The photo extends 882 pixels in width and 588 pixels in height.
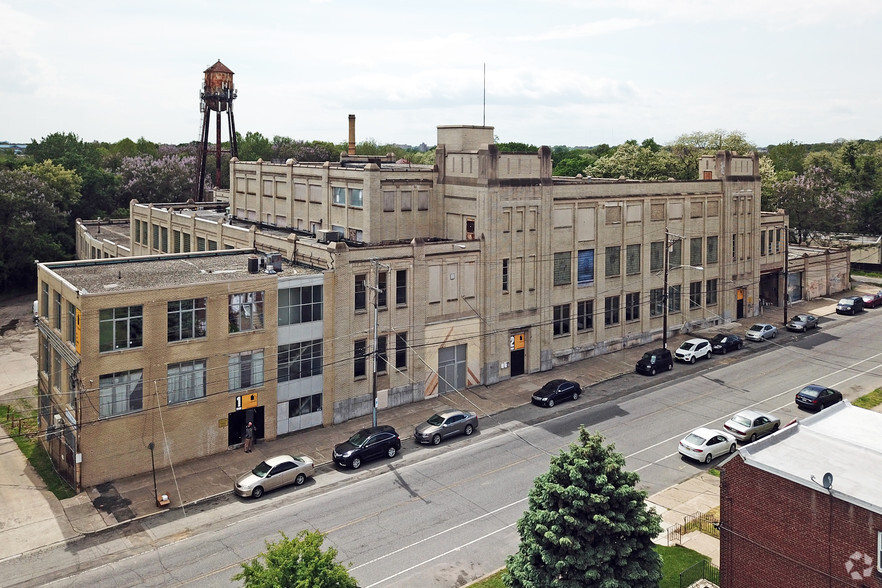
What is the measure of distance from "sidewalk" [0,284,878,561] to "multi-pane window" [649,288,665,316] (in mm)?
10029

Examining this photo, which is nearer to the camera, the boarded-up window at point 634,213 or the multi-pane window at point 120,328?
the multi-pane window at point 120,328

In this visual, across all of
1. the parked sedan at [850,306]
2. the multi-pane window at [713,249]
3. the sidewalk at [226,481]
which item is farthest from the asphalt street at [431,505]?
the parked sedan at [850,306]

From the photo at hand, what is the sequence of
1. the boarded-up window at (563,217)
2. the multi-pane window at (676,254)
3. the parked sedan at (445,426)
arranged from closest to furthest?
the parked sedan at (445,426) → the boarded-up window at (563,217) → the multi-pane window at (676,254)

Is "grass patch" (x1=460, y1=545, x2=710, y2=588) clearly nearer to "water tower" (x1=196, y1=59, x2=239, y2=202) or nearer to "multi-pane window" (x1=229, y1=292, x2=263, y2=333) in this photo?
"multi-pane window" (x1=229, y1=292, x2=263, y2=333)

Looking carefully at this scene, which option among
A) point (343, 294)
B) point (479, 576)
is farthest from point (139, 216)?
point (479, 576)

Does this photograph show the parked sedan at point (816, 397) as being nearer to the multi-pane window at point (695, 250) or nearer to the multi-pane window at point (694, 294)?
the multi-pane window at point (694, 294)

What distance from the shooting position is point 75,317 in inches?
1439

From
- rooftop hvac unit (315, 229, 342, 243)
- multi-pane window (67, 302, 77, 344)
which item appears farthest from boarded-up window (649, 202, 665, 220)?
multi-pane window (67, 302, 77, 344)

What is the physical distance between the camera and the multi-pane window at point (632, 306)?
59.8m

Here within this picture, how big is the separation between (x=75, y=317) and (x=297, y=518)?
1484cm

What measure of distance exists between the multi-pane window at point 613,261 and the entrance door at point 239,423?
29532mm

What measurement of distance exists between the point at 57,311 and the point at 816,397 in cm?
4395

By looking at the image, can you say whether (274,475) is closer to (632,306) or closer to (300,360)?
(300,360)

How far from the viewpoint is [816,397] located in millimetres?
45688
